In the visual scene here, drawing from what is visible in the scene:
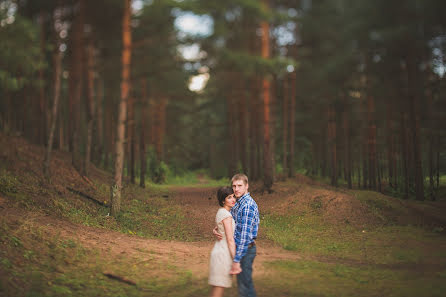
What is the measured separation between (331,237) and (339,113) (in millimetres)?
20724

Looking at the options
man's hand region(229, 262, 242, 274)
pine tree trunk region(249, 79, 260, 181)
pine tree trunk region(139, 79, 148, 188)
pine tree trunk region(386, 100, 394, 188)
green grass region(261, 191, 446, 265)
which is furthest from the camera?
pine tree trunk region(249, 79, 260, 181)

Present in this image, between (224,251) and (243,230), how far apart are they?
1.15ft

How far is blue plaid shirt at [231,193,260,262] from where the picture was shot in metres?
5.11

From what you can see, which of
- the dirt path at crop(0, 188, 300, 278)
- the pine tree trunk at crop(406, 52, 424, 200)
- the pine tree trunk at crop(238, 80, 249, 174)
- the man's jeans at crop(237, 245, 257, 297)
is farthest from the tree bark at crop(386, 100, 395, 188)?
the man's jeans at crop(237, 245, 257, 297)

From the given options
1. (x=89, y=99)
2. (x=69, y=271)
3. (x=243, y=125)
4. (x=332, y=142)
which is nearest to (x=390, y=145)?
(x=332, y=142)

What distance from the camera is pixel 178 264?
29.1ft

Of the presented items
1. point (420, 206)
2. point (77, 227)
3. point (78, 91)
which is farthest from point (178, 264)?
point (78, 91)

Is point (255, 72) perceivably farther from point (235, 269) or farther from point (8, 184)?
point (235, 269)

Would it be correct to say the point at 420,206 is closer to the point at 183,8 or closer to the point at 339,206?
the point at 339,206

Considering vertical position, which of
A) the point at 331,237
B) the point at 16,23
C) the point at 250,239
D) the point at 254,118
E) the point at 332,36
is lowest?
the point at 331,237

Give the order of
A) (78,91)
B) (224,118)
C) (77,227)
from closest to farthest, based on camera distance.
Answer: (77,227)
(78,91)
(224,118)

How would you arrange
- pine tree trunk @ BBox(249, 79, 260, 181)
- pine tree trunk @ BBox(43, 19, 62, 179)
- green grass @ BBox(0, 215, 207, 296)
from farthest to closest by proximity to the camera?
pine tree trunk @ BBox(249, 79, 260, 181), pine tree trunk @ BBox(43, 19, 62, 179), green grass @ BBox(0, 215, 207, 296)

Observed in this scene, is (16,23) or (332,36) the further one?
(332,36)

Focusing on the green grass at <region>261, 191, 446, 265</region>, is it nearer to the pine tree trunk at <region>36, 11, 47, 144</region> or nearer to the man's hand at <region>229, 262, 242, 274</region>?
the man's hand at <region>229, 262, 242, 274</region>
